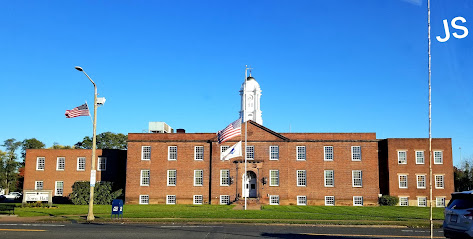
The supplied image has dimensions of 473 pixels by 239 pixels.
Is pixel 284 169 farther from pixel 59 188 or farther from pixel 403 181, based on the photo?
pixel 59 188

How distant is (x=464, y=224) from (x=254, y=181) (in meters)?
30.8

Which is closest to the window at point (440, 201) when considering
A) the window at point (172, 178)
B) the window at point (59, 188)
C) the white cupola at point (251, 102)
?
the window at point (172, 178)

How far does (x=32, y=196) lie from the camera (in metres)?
36.2

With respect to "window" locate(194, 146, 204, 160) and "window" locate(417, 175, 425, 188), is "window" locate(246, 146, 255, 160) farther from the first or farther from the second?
"window" locate(417, 175, 425, 188)

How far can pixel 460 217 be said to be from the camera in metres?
13.5

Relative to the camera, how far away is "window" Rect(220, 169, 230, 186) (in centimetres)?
4309

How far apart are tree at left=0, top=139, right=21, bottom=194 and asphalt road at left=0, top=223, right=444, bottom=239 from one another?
2732 inches

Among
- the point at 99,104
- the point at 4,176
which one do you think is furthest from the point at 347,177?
the point at 4,176

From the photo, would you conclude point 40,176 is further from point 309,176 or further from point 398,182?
point 398,182

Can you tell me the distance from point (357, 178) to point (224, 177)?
13.4 m

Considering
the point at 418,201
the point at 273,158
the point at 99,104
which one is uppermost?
the point at 99,104

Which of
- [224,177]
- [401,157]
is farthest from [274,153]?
[401,157]

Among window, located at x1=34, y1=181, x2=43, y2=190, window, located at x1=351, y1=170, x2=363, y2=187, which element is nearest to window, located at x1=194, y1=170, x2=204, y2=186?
window, located at x1=351, y1=170, x2=363, y2=187

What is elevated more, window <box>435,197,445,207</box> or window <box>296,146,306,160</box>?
window <box>296,146,306,160</box>
